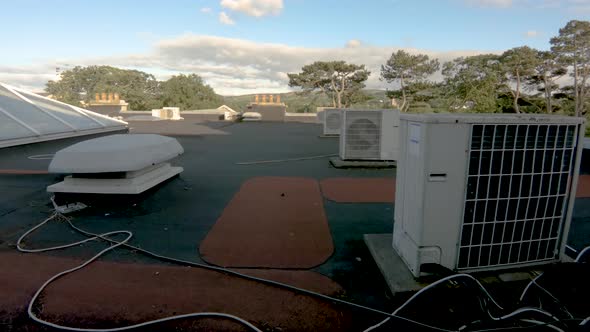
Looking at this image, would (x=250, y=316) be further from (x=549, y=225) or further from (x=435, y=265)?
(x=549, y=225)

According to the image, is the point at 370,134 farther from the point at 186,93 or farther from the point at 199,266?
the point at 186,93

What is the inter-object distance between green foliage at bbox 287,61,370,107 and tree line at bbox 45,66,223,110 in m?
34.6

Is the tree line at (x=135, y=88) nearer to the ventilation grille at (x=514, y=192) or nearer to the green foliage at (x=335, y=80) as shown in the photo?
the green foliage at (x=335, y=80)

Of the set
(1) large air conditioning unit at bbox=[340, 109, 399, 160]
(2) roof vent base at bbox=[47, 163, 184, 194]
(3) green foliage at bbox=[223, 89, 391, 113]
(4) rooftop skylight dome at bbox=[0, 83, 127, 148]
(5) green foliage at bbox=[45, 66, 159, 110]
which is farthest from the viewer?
(5) green foliage at bbox=[45, 66, 159, 110]

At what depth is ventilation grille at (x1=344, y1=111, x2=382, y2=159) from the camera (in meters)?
7.34

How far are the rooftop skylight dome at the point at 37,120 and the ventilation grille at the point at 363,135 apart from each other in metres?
9.05

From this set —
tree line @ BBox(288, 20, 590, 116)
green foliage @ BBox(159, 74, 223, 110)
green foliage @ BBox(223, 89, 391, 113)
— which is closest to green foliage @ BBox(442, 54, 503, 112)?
tree line @ BBox(288, 20, 590, 116)

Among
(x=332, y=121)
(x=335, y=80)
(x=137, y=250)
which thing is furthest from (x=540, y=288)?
(x=335, y=80)

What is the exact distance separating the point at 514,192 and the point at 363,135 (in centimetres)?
524

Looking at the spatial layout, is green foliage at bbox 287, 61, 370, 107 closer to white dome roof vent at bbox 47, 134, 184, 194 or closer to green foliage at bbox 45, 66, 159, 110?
white dome roof vent at bbox 47, 134, 184, 194

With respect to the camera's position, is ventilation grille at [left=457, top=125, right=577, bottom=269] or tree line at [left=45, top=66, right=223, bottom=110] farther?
tree line at [left=45, top=66, right=223, bottom=110]

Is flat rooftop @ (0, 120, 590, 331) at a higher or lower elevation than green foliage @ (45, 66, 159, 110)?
lower

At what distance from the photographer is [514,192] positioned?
2434 millimetres

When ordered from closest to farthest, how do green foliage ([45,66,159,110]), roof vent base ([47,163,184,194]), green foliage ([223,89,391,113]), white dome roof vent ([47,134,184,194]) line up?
white dome roof vent ([47,134,184,194])
roof vent base ([47,163,184,194])
green foliage ([223,89,391,113])
green foliage ([45,66,159,110])
